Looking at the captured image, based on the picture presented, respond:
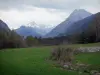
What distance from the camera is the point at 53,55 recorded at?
14.5m

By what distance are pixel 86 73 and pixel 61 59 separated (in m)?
4.49

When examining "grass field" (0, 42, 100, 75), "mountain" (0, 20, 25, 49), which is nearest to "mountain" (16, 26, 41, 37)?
"mountain" (0, 20, 25, 49)

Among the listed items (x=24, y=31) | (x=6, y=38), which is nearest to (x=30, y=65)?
(x=6, y=38)

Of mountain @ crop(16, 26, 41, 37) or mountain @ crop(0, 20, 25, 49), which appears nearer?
mountain @ crop(0, 20, 25, 49)

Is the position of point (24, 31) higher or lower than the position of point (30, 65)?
higher

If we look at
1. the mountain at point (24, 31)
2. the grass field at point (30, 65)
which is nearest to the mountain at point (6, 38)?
the grass field at point (30, 65)

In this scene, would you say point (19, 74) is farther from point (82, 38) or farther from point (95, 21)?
point (82, 38)

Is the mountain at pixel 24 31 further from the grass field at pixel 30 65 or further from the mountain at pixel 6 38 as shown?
the grass field at pixel 30 65

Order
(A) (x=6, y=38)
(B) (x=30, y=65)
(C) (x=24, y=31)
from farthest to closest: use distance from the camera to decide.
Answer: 1. (C) (x=24, y=31)
2. (A) (x=6, y=38)
3. (B) (x=30, y=65)

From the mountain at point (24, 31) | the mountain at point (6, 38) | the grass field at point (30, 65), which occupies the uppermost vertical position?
the mountain at point (24, 31)

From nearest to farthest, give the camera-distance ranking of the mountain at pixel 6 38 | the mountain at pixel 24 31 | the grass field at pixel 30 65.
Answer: the grass field at pixel 30 65
the mountain at pixel 6 38
the mountain at pixel 24 31

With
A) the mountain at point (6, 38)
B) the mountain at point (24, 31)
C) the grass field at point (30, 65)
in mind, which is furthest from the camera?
the mountain at point (24, 31)

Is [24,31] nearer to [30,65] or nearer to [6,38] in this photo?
[6,38]

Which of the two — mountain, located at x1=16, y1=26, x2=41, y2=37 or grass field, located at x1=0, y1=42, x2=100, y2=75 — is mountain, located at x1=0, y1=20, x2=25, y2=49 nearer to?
grass field, located at x1=0, y1=42, x2=100, y2=75
